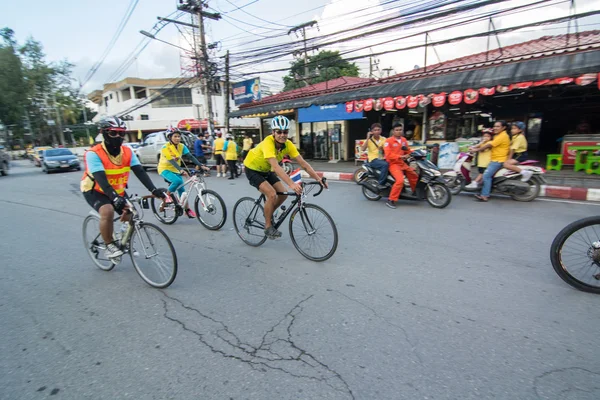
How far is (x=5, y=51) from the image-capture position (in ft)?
97.5

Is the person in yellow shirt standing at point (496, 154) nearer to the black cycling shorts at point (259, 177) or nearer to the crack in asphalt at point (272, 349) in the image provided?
the black cycling shorts at point (259, 177)

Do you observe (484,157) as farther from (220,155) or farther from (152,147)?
(152,147)

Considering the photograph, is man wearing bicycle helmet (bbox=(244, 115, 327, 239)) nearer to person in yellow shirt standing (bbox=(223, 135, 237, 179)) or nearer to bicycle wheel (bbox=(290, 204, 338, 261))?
bicycle wheel (bbox=(290, 204, 338, 261))

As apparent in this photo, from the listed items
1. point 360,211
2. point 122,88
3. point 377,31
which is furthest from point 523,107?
point 122,88

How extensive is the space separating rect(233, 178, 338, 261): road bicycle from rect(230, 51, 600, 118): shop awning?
314 inches

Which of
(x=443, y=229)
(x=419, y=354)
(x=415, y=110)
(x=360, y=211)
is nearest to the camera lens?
(x=419, y=354)

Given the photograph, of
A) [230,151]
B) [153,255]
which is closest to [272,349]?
[153,255]

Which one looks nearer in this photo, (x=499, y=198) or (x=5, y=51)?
(x=499, y=198)

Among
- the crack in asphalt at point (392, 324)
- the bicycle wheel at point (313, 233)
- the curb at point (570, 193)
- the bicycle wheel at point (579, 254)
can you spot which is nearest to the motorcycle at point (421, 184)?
the curb at point (570, 193)

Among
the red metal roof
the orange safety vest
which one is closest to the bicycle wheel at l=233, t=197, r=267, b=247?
the orange safety vest

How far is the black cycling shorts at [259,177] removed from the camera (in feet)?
14.0

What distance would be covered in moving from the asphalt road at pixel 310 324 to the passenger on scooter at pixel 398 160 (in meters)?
1.85

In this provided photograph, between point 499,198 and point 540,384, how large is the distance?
595cm

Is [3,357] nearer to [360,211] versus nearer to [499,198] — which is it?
[360,211]
